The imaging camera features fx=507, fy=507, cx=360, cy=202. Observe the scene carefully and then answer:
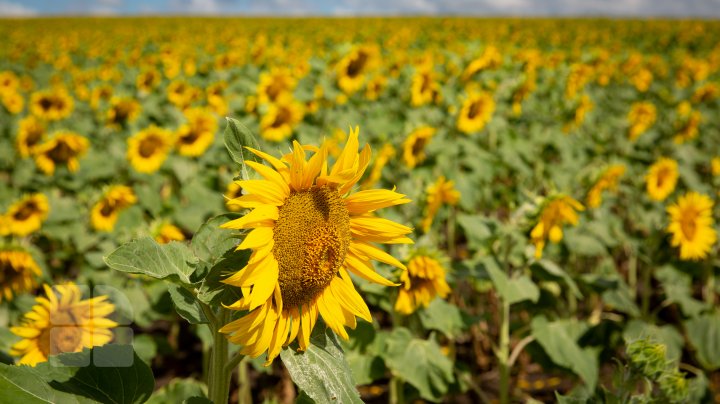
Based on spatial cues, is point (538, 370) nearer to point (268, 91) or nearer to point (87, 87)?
point (268, 91)

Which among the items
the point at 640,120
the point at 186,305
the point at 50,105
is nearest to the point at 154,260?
the point at 186,305

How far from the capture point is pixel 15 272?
7.81ft

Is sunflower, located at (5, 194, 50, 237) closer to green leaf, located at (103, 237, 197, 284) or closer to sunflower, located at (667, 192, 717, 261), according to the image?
green leaf, located at (103, 237, 197, 284)

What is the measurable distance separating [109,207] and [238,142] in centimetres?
259

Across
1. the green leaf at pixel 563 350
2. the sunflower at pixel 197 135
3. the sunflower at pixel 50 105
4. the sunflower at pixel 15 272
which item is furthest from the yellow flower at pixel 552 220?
the sunflower at pixel 50 105

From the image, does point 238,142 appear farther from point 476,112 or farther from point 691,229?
point 476,112

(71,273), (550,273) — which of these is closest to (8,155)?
(71,273)

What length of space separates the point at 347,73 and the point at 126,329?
3.47m

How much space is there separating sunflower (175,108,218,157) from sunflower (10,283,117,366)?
8.40 feet

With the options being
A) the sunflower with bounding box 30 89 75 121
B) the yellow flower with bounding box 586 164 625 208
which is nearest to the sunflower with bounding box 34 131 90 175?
the sunflower with bounding box 30 89 75 121

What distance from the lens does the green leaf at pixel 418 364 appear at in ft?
6.61

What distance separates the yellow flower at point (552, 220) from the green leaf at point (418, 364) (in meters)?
0.62

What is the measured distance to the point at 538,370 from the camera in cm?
349

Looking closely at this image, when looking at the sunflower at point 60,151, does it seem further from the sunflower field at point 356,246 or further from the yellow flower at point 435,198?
the yellow flower at point 435,198
